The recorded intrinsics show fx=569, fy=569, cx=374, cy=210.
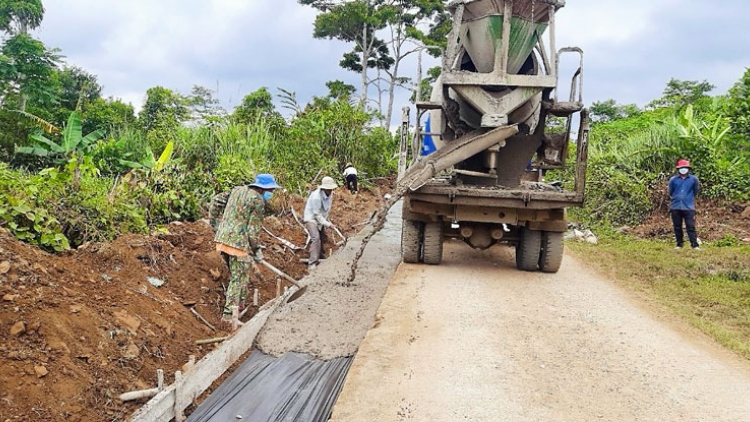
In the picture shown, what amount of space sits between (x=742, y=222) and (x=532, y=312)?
830cm

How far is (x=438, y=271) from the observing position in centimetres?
729

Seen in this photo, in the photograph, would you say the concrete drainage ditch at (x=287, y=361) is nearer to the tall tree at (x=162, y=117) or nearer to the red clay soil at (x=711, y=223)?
the tall tree at (x=162, y=117)

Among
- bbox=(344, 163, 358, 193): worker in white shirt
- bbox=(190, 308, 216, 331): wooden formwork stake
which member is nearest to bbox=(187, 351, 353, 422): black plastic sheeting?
bbox=(190, 308, 216, 331): wooden formwork stake

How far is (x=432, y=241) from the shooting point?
24.5ft

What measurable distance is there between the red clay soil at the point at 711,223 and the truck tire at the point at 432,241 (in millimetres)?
5780

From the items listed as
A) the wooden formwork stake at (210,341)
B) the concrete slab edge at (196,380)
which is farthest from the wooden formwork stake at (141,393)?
the wooden formwork stake at (210,341)

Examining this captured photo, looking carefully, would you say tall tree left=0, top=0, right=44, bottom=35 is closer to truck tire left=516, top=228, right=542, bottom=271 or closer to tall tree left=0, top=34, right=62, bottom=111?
tall tree left=0, top=34, right=62, bottom=111

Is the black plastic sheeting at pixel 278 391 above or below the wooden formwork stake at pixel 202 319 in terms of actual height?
below

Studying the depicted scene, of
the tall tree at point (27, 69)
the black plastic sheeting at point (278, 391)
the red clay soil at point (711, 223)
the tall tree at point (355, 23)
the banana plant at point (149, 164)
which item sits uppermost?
the tall tree at point (355, 23)

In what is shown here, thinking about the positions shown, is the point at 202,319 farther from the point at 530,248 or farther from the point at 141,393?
the point at 530,248

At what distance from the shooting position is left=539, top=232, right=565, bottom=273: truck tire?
7.32 meters

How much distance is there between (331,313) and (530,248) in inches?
126

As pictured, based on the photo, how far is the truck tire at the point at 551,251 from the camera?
24.0ft

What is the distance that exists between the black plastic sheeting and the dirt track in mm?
200
